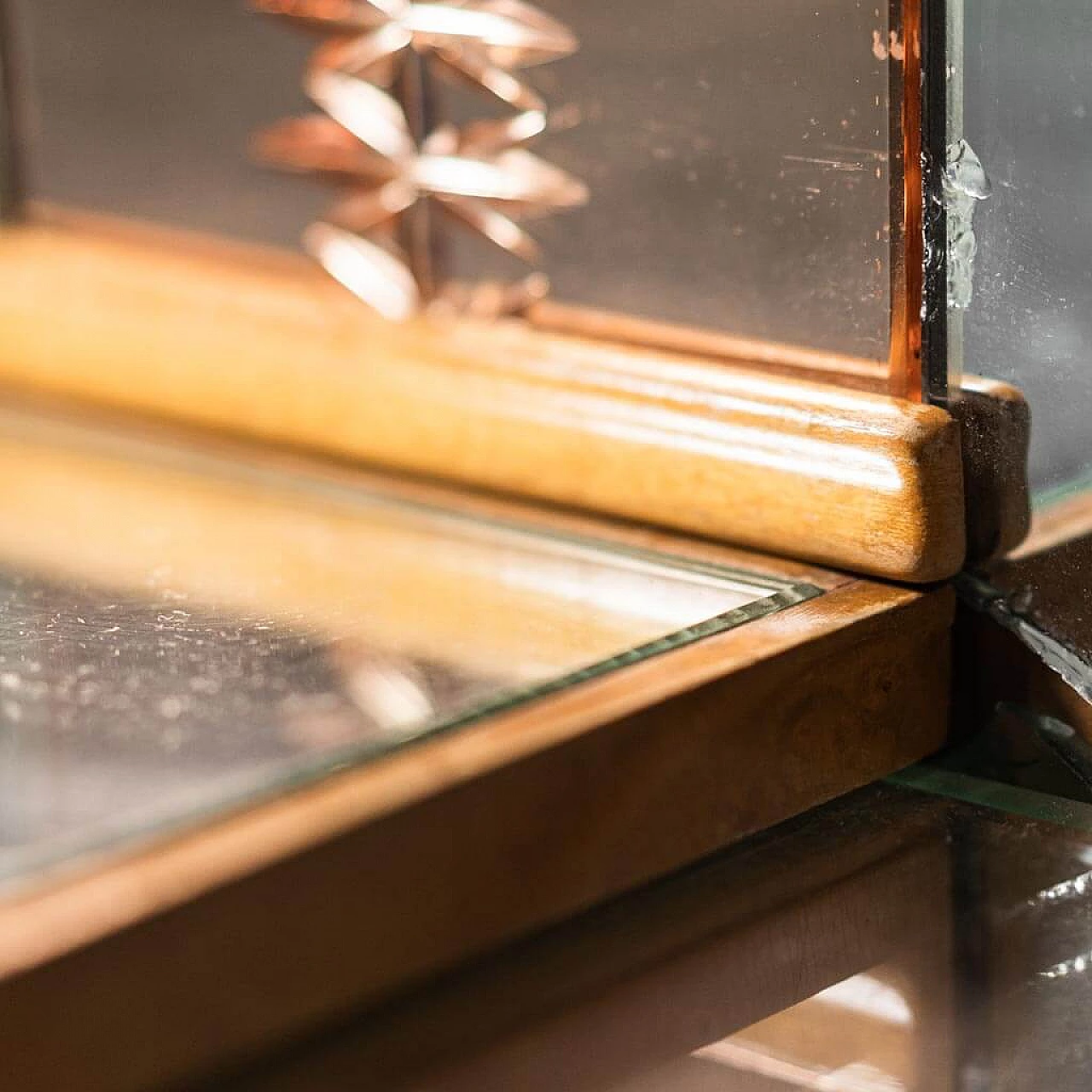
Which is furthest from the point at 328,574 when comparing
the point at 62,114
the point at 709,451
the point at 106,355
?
the point at 62,114

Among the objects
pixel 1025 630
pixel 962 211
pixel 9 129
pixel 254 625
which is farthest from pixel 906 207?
pixel 9 129

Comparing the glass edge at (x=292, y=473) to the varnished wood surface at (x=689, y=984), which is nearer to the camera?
the varnished wood surface at (x=689, y=984)

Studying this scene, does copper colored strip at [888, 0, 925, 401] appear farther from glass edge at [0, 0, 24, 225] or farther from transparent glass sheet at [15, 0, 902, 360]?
glass edge at [0, 0, 24, 225]

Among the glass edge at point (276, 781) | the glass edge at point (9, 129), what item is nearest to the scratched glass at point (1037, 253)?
the glass edge at point (276, 781)

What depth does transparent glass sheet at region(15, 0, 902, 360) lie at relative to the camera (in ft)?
2.06

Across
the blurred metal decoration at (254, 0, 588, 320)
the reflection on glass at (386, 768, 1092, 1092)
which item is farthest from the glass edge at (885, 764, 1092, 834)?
the blurred metal decoration at (254, 0, 588, 320)

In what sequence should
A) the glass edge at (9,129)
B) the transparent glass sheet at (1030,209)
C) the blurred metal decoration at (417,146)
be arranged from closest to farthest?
the transparent glass sheet at (1030,209)
the blurred metal decoration at (417,146)
the glass edge at (9,129)

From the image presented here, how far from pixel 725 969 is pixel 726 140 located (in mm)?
293

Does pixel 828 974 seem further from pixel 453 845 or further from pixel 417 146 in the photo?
pixel 417 146

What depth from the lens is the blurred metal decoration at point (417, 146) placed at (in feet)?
2.42

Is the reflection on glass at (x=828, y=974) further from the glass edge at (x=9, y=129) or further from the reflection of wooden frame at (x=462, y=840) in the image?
the glass edge at (x=9, y=129)

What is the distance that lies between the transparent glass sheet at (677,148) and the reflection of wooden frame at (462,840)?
0.10 m

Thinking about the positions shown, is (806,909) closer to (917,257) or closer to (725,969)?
(725,969)

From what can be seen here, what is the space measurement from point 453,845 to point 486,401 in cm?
27
